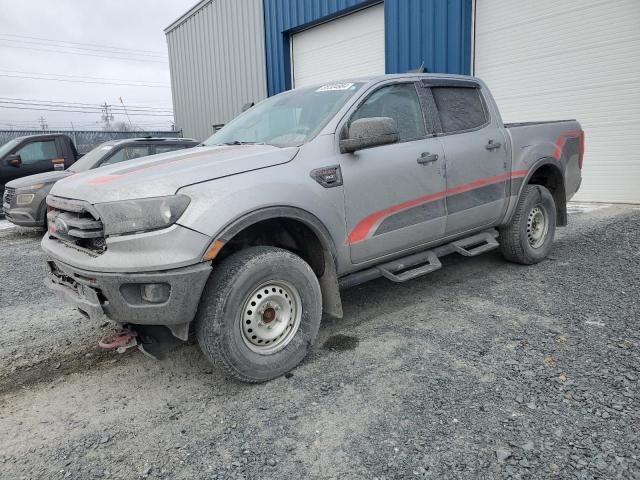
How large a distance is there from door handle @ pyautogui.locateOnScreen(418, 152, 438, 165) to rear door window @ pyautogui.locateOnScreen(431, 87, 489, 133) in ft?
1.37

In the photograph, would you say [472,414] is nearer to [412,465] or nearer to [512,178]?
[412,465]

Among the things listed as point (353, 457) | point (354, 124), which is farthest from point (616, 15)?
point (353, 457)

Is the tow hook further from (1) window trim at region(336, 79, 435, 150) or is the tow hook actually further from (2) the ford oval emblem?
(1) window trim at region(336, 79, 435, 150)

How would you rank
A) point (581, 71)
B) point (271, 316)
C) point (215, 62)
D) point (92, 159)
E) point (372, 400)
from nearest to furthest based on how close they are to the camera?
point (372, 400)
point (271, 316)
point (92, 159)
point (581, 71)
point (215, 62)

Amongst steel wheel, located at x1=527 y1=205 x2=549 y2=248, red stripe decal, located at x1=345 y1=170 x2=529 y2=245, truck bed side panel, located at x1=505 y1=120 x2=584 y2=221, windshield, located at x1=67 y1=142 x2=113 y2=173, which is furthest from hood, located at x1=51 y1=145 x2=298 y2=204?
windshield, located at x1=67 y1=142 x2=113 y2=173

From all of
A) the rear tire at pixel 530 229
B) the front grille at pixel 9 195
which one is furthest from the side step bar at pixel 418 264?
the front grille at pixel 9 195

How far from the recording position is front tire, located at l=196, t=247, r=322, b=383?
2.64 meters

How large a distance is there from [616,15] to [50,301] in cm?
982

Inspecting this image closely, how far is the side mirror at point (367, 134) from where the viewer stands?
10.1 feet

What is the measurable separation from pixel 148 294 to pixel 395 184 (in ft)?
6.33

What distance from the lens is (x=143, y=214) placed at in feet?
8.14

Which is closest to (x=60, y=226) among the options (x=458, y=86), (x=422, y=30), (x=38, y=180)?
(x=458, y=86)

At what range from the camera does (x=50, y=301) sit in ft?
15.1

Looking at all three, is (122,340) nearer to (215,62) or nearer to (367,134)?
(367,134)
